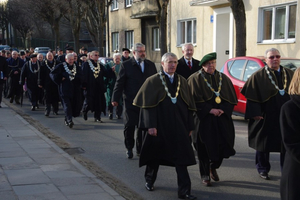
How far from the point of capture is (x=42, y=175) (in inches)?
239

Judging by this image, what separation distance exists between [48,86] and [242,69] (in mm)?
5675

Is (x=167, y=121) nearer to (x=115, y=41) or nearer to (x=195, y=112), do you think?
(x=195, y=112)

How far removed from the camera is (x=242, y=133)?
9.71 meters

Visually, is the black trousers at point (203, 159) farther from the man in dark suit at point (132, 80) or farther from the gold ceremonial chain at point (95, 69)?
the gold ceremonial chain at point (95, 69)

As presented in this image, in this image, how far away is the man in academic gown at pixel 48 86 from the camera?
1279 cm

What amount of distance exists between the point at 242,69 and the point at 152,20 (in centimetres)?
2091

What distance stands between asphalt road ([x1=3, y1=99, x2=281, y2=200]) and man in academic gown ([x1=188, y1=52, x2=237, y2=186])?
431 mm

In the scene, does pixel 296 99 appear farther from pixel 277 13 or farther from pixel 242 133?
pixel 277 13

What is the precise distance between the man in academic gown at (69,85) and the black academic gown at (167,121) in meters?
5.73

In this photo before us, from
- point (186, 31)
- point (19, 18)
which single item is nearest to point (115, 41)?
point (186, 31)

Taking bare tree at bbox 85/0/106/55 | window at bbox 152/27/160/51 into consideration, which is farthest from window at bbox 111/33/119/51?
window at bbox 152/27/160/51

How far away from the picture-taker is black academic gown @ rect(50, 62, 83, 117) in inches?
427

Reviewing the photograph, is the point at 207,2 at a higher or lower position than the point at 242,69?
higher

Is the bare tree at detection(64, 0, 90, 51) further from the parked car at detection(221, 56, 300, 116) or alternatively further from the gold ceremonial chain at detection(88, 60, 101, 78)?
the parked car at detection(221, 56, 300, 116)
